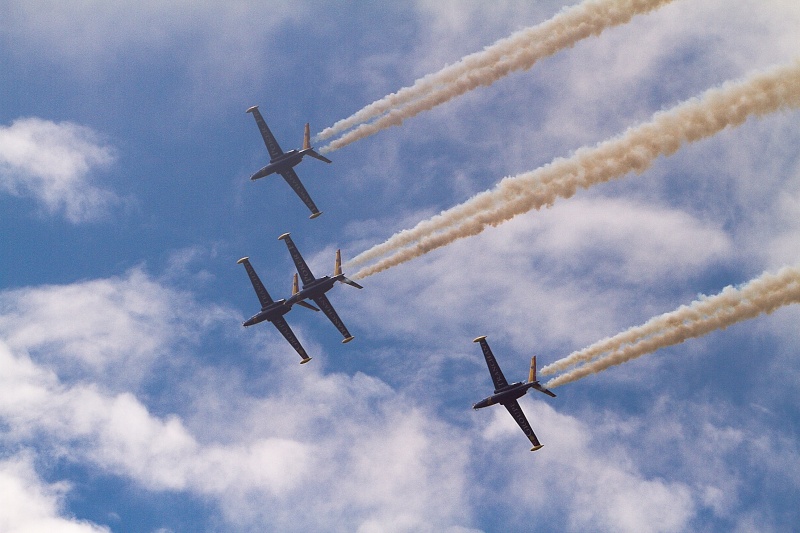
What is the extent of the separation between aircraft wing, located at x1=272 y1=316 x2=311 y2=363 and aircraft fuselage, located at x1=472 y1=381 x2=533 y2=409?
62.7 feet

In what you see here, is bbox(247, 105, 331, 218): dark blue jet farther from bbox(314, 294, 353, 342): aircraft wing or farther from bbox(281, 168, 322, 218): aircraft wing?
bbox(314, 294, 353, 342): aircraft wing

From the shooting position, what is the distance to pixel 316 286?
241 ft

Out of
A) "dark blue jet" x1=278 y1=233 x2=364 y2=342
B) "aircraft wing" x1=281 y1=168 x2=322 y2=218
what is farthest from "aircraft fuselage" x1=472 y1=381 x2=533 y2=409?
"aircraft wing" x1=281 y1=168 x2=322 y2=218

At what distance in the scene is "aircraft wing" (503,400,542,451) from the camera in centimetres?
6925

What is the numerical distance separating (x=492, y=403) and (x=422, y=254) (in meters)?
13.9

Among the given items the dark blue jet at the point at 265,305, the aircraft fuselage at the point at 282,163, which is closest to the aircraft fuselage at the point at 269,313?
the dark blue jet at the point at 265,305

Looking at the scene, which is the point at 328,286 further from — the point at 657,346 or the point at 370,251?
the point at 657,346

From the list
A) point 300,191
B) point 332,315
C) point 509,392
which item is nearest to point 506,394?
point 509,392

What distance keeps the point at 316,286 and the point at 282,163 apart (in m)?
11.4

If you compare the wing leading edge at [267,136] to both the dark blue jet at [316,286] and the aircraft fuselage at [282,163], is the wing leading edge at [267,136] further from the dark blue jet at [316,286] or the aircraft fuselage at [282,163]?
the dark blue jet at [316,286]

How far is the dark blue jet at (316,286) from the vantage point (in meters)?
71.9

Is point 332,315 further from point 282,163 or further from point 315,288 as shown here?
point 282,163

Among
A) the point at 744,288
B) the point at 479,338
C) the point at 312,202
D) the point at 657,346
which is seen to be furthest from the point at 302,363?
the point at 744,288

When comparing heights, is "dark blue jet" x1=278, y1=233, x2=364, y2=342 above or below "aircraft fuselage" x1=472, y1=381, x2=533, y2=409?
above
